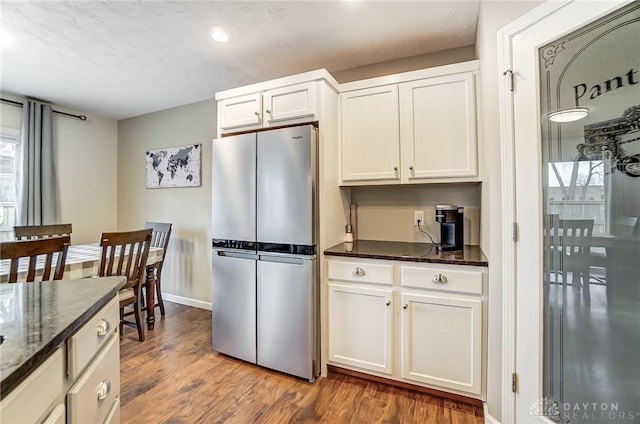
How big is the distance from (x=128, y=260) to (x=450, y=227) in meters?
2.57

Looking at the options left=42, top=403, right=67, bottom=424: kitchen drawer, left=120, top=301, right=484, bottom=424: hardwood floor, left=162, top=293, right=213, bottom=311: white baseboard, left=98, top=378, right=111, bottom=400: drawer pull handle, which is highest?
left=42, top=403, right=67, bottom=424: kitchen drawer

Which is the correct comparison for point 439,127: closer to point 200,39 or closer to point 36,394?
point 200,39

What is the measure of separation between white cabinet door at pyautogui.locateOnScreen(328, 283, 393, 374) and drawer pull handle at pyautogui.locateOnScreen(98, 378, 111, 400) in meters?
1.39

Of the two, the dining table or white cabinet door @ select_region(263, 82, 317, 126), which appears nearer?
the dining table

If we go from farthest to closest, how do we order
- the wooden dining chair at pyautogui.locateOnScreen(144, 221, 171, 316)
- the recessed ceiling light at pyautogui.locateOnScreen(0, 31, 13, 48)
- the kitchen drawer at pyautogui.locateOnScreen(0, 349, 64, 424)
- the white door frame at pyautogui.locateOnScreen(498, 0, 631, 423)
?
the wooden dining chair at pyautogui.locateOnScreen(144, 221, 171, 316) → the recessed ceiling light at pyautogui.locateOnScreen(0, 31, 13, 48) → the white door frame at pyautogui.locateOnScreen(498, 0, 631, 423) → the kitchen drawer at pyautogui.locateOnScreen(0, 349, 64, 424)

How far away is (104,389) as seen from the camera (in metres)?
0.91

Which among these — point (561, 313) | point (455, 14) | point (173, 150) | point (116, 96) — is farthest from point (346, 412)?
point (116, 96)

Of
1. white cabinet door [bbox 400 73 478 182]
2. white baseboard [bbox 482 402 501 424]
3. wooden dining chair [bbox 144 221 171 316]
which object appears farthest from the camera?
wooden dining chair [bbox 144 221 171 316]

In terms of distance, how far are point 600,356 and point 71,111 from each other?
208 inches

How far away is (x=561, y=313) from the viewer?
4.36 feet

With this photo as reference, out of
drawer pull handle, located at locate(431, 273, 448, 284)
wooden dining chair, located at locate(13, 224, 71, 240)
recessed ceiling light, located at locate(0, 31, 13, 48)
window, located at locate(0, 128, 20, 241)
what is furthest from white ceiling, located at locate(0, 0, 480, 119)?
drawer pull handle, located at locate(431, 273, 448, 284)

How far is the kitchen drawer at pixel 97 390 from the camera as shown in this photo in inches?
29.5

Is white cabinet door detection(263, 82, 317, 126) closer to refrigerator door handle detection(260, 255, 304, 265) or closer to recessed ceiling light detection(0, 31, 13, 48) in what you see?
refrigerator door handle detection(260, 255, 304, 265)

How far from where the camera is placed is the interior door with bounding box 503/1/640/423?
1.20 meters
